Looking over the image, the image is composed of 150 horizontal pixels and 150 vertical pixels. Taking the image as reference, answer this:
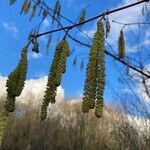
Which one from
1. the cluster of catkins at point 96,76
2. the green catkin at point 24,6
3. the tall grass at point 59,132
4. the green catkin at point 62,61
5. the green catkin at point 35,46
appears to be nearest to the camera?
the cluster of catkins at point 96,76

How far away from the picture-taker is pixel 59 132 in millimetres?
15211

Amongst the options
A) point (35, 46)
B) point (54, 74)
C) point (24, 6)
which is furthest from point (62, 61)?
point (24, 6)

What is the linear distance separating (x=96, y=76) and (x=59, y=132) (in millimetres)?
13541

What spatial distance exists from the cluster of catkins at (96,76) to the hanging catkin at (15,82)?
31 centimetres

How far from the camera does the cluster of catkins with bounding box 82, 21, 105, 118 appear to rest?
68.7 inches

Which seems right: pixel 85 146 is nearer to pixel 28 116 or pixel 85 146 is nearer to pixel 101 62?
pixel 28 116

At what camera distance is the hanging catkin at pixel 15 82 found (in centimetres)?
197

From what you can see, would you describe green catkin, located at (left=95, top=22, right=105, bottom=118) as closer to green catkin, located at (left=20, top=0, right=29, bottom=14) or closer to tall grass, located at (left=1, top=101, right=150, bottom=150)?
green catkin, located at (left=20, top=0, right=29, bottom=14)

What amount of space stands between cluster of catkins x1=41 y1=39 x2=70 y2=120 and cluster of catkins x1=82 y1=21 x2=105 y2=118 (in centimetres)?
15

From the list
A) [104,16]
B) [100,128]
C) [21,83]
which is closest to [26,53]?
[21,83]

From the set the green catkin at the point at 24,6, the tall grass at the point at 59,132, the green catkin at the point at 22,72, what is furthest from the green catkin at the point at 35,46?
the tall grass at the point at 59,132

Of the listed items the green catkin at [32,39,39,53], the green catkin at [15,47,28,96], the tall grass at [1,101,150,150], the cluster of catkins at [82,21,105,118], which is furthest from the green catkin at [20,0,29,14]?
the tall grass at [1,101,150,150]

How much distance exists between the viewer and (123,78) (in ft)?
26.1

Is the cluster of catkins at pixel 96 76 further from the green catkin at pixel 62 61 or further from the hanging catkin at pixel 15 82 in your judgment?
the hanging catkin at pixel 15 82
